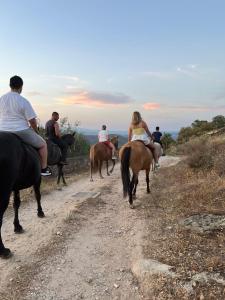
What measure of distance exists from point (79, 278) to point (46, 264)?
30.4 inches

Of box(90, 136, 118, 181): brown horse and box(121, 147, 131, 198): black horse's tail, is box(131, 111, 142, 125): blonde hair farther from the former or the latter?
box(90, 136, 118, 181): brown horse

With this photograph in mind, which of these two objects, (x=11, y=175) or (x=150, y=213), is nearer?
(x=11, y=175)

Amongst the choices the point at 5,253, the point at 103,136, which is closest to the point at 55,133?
the point at 103,136

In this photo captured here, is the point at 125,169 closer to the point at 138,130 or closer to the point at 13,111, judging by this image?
the point at 138,130

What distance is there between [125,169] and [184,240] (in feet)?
12.4

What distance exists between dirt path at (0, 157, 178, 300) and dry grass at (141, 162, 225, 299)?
1.13 feet

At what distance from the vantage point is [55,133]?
13.7 m

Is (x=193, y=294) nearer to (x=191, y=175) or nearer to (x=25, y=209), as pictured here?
(x=25, y=209)

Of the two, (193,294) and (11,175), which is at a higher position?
(11,175)

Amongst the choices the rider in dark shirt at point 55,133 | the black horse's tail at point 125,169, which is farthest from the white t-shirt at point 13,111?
the rider in dark shirt at point 55,133

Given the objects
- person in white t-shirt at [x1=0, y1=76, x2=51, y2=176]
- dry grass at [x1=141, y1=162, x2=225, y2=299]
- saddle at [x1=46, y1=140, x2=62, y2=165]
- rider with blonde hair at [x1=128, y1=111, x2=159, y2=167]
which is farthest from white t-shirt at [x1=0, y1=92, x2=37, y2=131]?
saddle at [x1=46, y1=140, x2=62, y2=165]

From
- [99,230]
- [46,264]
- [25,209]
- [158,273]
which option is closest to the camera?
[158,273]

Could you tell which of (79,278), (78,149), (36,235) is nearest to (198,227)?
(79,278)

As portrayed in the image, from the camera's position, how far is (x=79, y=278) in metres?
5.54
